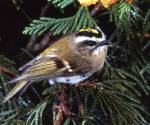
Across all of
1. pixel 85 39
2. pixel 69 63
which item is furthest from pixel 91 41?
pixel 69 63

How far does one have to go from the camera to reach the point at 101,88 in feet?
10.9

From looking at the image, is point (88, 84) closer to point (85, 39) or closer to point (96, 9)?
point (85, 39)

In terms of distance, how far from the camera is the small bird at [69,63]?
335cm

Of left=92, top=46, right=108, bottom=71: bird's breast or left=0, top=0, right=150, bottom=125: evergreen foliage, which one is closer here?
left=0, top=0, right=150, bottom=125: evergreen foliage

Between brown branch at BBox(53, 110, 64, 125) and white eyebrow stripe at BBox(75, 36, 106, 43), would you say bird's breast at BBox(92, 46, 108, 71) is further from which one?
brown branch at BBox(53, 110, 64, 125)

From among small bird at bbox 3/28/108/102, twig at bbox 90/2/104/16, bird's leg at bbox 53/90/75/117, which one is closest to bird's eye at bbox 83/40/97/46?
small bird at bbox 3/28/108/102

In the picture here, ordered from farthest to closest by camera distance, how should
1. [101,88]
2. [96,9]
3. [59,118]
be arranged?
[96,9] < [101,88] < [59,118]

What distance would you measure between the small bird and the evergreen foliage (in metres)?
0.05

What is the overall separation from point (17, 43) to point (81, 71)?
70cm

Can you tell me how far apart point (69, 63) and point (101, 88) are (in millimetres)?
226

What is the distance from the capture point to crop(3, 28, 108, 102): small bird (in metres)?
3.35

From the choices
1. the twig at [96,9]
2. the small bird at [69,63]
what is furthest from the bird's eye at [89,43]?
the twig at [96,9]

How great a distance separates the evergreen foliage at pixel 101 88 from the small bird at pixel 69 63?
5cm

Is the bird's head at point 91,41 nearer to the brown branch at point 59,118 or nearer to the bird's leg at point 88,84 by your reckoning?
the bird's leg at point 88,84
